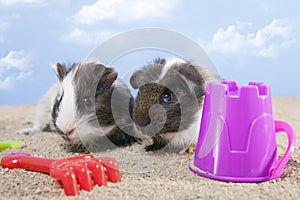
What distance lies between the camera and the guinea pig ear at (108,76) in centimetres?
300

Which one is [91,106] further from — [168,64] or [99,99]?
[168,64]

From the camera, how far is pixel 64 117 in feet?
9.07

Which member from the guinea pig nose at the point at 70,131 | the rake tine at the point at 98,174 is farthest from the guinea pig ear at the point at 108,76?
the rake tine at the point at 98,174

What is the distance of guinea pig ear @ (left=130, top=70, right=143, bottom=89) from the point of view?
283 cm

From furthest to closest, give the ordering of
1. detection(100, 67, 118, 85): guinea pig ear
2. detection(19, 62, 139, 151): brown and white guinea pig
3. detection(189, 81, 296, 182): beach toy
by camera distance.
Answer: detection(100, 67, 118, 85): guinea pig ear, detection(19, 62, 139, 151): brown and white guinea pig, detection(189, 81, 296, 182): beach toy

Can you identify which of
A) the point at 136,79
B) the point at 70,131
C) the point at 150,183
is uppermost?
the point at 136,79

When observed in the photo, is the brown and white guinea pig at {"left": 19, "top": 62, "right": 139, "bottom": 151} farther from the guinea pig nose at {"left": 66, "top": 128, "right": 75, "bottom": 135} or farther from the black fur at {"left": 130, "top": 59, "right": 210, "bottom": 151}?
the black fur at {"left": 130, "top": 59, "right": 210, "bottom": 151}

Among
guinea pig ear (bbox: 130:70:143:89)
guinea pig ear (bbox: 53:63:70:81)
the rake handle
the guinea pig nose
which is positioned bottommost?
the rake handle

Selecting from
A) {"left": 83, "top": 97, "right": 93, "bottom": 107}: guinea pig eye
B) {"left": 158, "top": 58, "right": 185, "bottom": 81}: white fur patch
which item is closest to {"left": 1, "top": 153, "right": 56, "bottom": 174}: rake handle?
{"left": 83, "top": 97, "right": 93, "bottom": 107}: guinea pig eye

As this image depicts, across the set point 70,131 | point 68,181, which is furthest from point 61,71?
point 68,181

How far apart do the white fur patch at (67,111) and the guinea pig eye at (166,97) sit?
526 millimetres

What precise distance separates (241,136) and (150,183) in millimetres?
504

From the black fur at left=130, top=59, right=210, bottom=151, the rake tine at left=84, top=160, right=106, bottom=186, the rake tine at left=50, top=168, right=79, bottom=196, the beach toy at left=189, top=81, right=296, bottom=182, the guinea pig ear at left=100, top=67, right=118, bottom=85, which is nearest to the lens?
the rake tine at left=50, top=168, right=79, bottom=196

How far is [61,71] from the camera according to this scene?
10.2 ft
